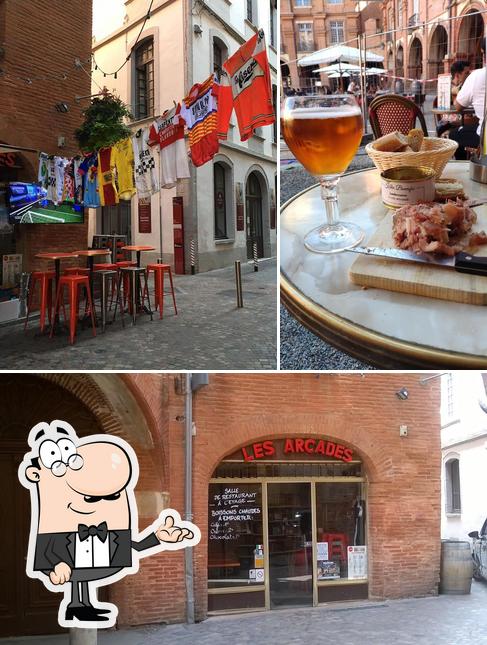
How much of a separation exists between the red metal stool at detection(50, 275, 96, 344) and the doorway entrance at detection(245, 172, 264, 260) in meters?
0.79

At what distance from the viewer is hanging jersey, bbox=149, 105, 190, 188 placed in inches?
126

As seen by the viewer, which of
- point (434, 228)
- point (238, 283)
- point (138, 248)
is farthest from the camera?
point (138, 248)

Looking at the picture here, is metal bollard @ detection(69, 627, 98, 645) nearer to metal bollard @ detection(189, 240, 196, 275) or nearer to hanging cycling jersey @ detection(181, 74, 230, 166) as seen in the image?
metal bollard @ detection(189, 240, 196, 275)

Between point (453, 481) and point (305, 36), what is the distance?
3017 mm

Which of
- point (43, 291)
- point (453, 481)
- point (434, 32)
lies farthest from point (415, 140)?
point (453, 481)

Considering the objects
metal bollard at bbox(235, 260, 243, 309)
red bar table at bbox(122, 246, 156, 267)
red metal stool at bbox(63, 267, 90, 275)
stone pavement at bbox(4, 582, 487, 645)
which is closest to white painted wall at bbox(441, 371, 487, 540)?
stone pavement at bbox(4, 582, 487, 645)

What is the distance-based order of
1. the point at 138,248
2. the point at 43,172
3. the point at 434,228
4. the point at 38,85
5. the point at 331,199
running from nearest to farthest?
the point at 434,228 < the point at 331,199 < the point at 138,248 < the point at 38,85 < the point at 43,172

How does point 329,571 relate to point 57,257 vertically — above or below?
below

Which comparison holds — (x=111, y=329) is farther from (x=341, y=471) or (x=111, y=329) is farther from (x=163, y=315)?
(x=341, y=471)

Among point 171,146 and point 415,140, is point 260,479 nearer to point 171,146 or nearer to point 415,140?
point 171,146

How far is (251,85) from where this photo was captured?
2.76 metres

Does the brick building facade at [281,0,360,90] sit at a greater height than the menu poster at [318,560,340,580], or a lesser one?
greater

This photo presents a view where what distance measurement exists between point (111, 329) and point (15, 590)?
210cm

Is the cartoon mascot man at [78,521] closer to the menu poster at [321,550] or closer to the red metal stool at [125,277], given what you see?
the red metal stool at [125,277]
